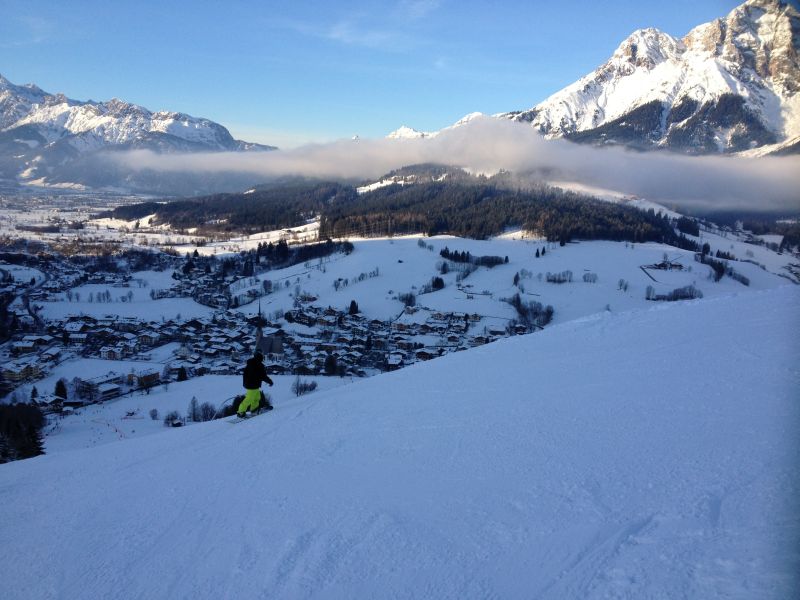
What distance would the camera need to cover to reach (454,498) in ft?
14.4

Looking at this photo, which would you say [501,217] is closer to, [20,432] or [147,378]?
[147,378]

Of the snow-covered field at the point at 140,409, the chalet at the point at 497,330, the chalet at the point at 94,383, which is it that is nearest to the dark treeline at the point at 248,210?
the chalet at the point at 497,330

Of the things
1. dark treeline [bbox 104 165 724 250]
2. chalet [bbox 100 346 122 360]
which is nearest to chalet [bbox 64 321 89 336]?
chalet [bbox 100 346 122 360]

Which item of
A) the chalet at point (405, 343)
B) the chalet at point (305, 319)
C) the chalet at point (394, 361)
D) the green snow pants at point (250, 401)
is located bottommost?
the chalet at point (405, 343)

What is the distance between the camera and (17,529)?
491 cm

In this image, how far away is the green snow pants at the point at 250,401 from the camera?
8.38 metres

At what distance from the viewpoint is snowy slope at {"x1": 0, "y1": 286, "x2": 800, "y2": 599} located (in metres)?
3.35

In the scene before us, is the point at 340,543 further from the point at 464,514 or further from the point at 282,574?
the point at 464,514

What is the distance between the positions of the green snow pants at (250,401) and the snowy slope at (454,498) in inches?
20.6

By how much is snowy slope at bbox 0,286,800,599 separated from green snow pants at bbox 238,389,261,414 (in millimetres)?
523

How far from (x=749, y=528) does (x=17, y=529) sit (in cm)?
629

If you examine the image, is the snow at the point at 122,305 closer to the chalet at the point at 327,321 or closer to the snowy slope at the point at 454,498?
the chalet at the point at 327,321

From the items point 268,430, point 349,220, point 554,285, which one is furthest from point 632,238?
point 268,430

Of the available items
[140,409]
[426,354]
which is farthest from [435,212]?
[140,409]
